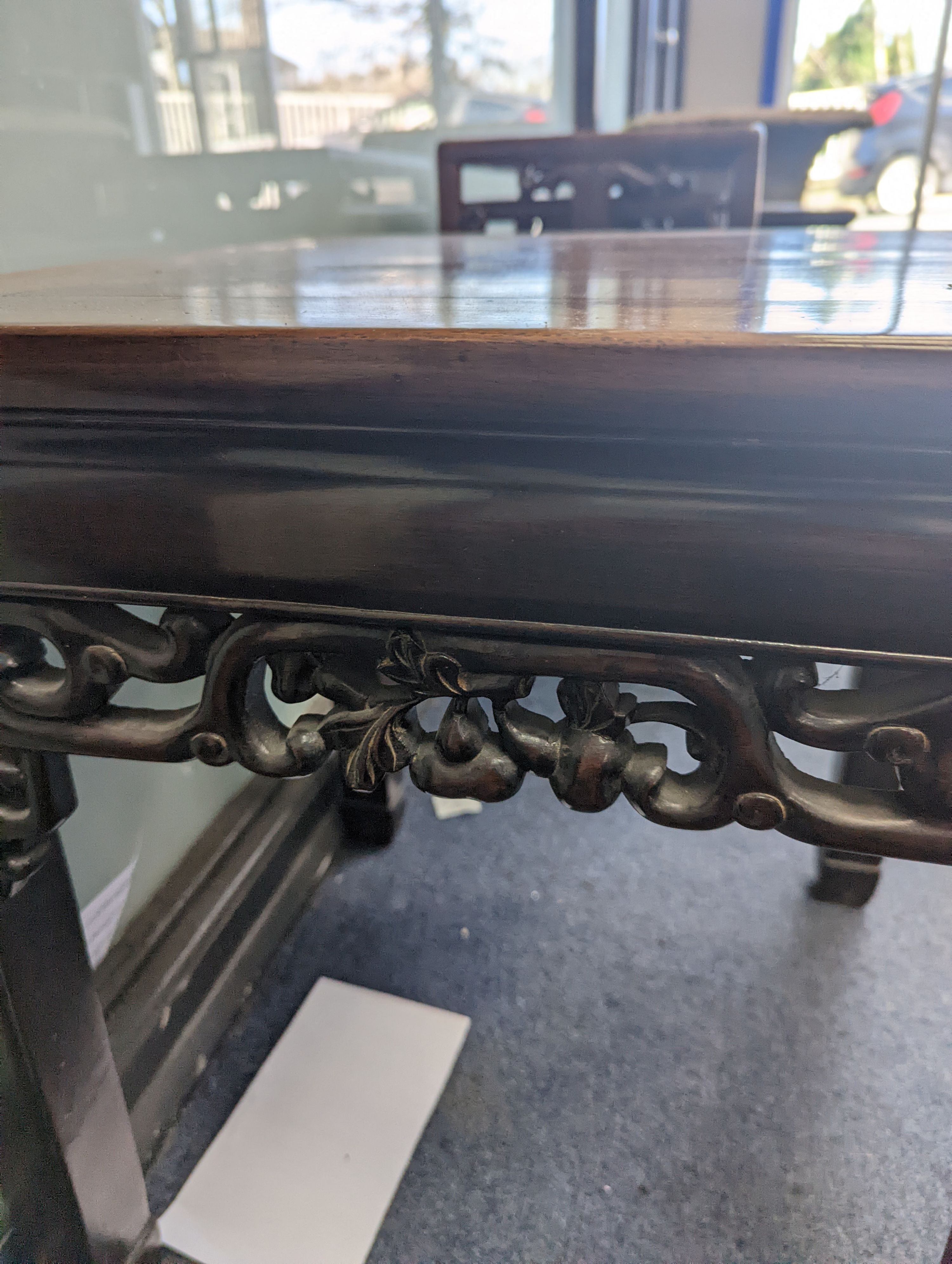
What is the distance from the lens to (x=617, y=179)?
1236 mm

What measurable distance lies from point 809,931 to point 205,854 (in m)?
0.68

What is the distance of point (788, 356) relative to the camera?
0.83 feet

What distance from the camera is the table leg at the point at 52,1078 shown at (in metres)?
0.47

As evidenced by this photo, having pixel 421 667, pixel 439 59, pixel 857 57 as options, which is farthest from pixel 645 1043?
pixel 857 57

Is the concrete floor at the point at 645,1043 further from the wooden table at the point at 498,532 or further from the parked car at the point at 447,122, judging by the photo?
the parked car at the point at 447,122

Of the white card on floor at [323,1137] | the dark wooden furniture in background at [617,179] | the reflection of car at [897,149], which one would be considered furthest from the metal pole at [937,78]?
the reflection of car at [897,149]

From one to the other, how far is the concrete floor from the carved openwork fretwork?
1.72ft

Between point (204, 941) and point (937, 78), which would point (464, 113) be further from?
point (204, 941)

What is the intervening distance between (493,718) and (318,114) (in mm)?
1033

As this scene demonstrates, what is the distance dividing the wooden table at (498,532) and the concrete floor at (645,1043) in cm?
52

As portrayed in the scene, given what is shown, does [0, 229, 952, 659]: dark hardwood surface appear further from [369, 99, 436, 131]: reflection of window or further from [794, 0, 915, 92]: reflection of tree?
[794, 0, 915, 92]: reflection of tree

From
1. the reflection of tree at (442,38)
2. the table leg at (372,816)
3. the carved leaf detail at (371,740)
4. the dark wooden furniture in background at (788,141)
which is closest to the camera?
the carved leaf detail at (371,740)

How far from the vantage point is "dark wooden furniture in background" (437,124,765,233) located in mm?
1192

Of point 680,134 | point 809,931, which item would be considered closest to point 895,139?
point 680,134
